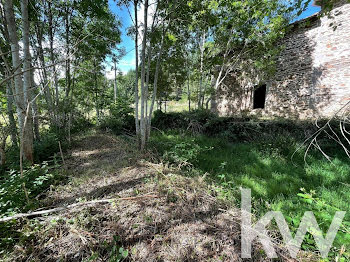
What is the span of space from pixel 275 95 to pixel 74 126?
358 inches

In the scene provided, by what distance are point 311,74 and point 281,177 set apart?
5.79 meters

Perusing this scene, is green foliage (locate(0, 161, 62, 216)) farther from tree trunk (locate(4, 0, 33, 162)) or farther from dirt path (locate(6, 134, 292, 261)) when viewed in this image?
tree trunk (locate(4, 0, 33, 162))

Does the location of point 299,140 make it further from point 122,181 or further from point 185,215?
point 122,181

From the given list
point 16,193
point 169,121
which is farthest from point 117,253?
point 169,121

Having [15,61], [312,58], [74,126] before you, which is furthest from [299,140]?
[74,126]

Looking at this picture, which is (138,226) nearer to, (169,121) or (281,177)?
(281,177)

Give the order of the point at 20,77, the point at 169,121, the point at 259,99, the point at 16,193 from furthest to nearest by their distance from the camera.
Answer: the point at 259,99 < the point at 169,121 < the point at 20,77 < the point at 16,193

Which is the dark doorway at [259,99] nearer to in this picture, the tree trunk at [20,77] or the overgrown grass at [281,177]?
the overgrown grass at [281,177]

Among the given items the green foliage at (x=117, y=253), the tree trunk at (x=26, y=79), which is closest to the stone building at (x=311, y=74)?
the green foliage at (x=117, y=253)

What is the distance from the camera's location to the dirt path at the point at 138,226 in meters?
1.29

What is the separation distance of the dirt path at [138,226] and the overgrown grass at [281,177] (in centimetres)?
49

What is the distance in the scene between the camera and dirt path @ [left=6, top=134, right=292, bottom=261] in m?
1.29

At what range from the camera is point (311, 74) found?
5.93 m

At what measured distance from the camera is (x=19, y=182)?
174 cm
